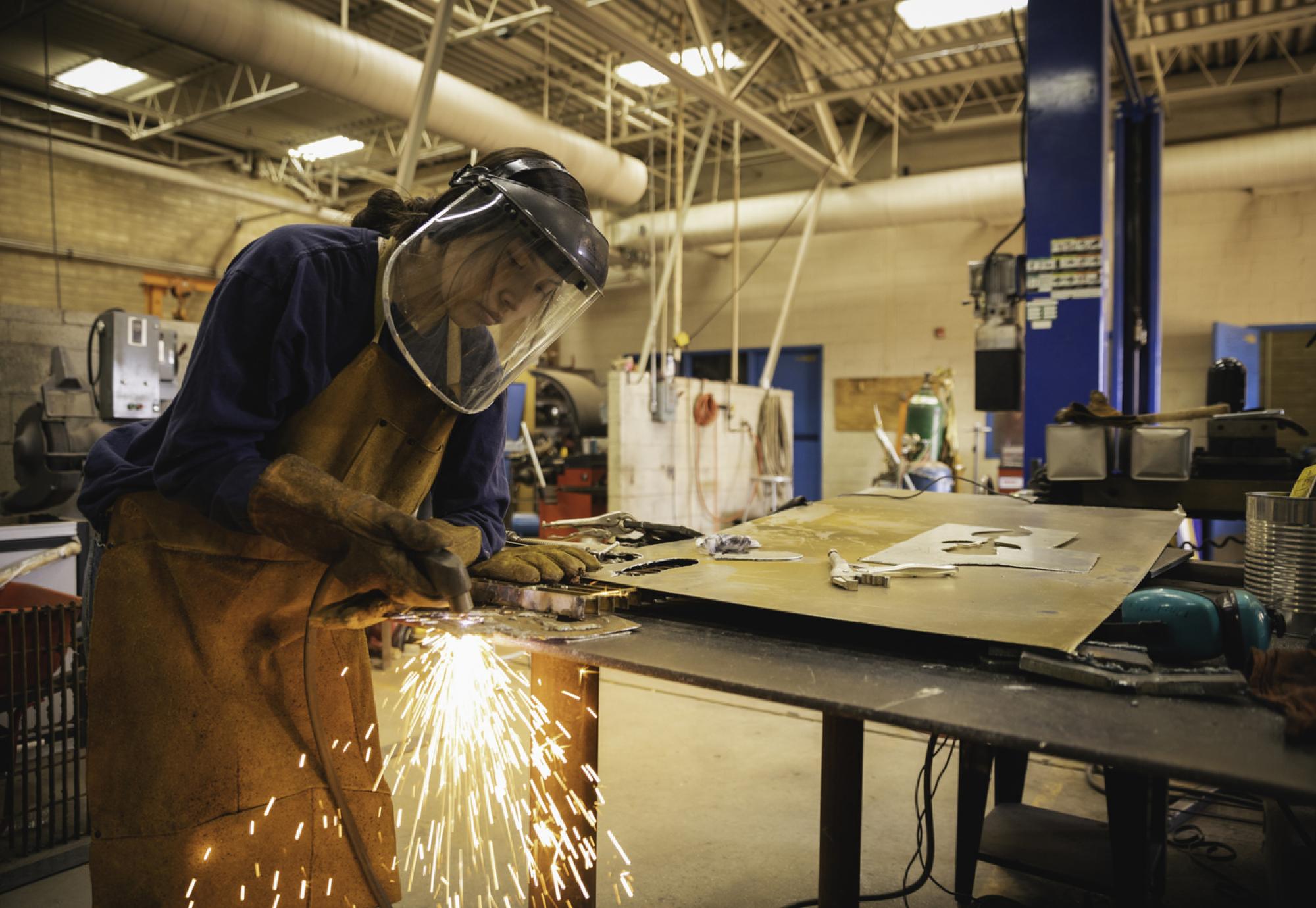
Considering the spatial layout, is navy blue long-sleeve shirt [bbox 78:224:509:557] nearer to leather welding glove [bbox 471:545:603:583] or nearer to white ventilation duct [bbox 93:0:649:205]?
leather welding glove [bbox 471:545:603:583]

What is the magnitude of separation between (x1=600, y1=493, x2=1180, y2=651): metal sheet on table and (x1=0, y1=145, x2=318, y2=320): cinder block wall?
10.3 m

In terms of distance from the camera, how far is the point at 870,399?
1022cm

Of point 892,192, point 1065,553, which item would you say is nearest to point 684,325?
point 892,192

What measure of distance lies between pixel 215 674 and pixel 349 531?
0.46 metres

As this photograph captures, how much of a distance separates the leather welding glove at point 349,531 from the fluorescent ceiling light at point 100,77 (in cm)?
954

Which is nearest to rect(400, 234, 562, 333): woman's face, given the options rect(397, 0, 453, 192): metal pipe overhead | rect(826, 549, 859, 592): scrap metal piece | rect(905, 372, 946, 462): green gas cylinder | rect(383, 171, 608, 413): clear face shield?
rect(383, 171, 608, 413): clear face shield

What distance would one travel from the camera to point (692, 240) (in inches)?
378

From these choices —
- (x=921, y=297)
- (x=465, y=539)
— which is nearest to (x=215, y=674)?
(x=465, y=539)

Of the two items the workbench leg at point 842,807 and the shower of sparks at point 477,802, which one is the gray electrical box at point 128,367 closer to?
the shower of sparks at point 477,802

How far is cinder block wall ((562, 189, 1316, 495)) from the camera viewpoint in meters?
8.22

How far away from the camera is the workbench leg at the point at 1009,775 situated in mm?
2570

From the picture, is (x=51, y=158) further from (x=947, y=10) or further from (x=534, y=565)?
(x=534, y=565)

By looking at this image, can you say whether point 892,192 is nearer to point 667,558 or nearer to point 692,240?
point 692,240

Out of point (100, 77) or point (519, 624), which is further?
point (100, 77)
